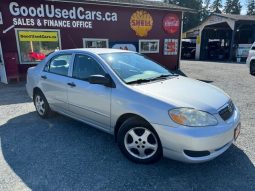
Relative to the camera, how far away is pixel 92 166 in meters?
3.39

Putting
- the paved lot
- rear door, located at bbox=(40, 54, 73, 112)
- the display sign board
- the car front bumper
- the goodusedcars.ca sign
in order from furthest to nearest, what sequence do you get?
the display sign board
the goodusedcars.ca sign
rear door, located at bbox=(40, 54, 73, 112)
the paved lot
the car front bumper

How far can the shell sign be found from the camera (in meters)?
→ 12.4

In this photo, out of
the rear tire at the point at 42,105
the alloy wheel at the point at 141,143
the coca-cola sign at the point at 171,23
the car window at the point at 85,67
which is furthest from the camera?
the coca-cola sign at the point at 171,23

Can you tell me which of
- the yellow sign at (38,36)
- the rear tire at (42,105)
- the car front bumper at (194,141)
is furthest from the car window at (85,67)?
the yellow sign at (38,36)

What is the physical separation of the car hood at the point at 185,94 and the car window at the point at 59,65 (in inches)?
69.0

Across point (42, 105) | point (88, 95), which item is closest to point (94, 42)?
point (42, 105)

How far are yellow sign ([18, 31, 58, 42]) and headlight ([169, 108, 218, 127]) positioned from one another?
9.25 metres

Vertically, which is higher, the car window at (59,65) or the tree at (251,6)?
the tree at (251,6)

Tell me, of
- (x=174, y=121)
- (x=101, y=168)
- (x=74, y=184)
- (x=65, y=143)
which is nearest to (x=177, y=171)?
(x=174, y=121)

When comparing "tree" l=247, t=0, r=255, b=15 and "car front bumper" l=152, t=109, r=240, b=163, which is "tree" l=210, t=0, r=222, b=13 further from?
"car front bumper" l=152, t=109, r=240, b=163

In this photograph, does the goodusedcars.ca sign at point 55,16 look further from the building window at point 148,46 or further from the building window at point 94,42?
the building window at point 148,46

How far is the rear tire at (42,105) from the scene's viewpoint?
204 inches

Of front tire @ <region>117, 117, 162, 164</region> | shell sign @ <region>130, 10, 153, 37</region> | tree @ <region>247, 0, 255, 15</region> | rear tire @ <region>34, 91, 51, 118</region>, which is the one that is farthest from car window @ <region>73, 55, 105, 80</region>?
tree @ <region>247, 0, 255, 15</region>

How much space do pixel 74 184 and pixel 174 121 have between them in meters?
1.50
